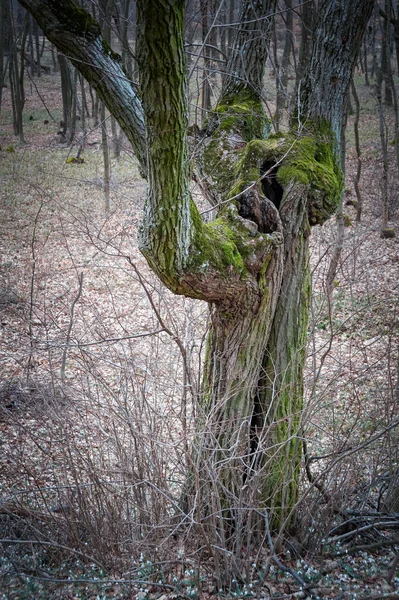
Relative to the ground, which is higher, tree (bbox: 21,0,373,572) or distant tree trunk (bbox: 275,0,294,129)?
distant tree trunk (bbox: 275,0,294,129)

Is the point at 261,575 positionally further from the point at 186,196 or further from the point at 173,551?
the point at 186,196

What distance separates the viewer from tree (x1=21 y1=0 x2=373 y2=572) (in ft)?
11.2

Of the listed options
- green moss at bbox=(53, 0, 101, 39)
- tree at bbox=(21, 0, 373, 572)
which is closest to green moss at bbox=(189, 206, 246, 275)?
tree at bbox=(21, 0, 373, 572)

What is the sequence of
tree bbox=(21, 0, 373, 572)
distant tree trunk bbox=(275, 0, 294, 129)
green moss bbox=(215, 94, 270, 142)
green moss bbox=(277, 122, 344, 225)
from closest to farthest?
1. tree bbox=(21, 0, 373, 572)
2. green moss bbox=(277, 122, 344, 225)
3. green moss bbox=(215, 94, 270, 142)
4. distant tree trunk bbox=(275, 0, 294, 129)

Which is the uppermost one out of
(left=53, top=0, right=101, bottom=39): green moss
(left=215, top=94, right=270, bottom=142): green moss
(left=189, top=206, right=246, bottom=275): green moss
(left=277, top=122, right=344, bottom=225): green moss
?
(left=53, top=0, right=101, bottom=39): green moss

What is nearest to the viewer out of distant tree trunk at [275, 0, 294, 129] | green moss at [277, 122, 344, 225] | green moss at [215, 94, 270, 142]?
green moss at [277, 122, 344, 225]

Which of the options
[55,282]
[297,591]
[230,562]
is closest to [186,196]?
[230,562]

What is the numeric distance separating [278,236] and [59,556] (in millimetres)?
3139

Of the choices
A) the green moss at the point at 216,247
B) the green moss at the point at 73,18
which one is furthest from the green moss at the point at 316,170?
the green moss at the point at 73,18

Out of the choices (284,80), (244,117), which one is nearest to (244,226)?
(244,117)

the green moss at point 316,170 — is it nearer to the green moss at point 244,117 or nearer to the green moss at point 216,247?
the green moss at point 244,117

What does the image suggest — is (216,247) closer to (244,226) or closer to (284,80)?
(244,226)

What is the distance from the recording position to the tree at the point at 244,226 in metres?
3.41

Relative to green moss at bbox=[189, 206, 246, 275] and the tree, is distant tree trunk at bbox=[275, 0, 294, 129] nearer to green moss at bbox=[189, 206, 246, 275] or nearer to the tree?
the tree
